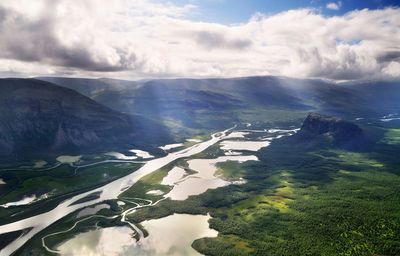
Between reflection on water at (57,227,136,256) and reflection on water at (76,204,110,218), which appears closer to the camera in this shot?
reflection on water at (57,227,136,256)

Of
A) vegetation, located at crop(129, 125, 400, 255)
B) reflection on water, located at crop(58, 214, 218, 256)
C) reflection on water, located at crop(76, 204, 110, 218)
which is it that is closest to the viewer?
vegetation, located at crop(129, 125, 400, 255)

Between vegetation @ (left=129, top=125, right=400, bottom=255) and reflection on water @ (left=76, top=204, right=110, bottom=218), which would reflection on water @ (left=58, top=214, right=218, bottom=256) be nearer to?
vegetation @ (left=129, top=125, right=400, bottom=255)

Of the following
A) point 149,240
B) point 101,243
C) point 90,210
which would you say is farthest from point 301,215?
point 90,210

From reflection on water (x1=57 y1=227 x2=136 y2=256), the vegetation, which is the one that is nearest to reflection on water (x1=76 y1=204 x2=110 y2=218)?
reflection on water (x1=57 y1=227 x2=136 y2=256)

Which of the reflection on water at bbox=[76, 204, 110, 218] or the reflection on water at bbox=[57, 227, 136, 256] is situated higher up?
the reflection on water at bbox=[57, 227, 136, 256]

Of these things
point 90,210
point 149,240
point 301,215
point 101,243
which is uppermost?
point 301,215

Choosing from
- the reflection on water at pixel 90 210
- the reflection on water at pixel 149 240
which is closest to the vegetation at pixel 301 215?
the reflection on water at pixel 149 240

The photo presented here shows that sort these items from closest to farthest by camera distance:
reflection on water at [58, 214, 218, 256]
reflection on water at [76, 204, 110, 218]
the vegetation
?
the vegetation → reflection on water at [58, 214, 218, 256] → reflection on water at [76, 204, 110, 218]

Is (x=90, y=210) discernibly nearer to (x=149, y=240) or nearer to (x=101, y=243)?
(x=101, y=243)
